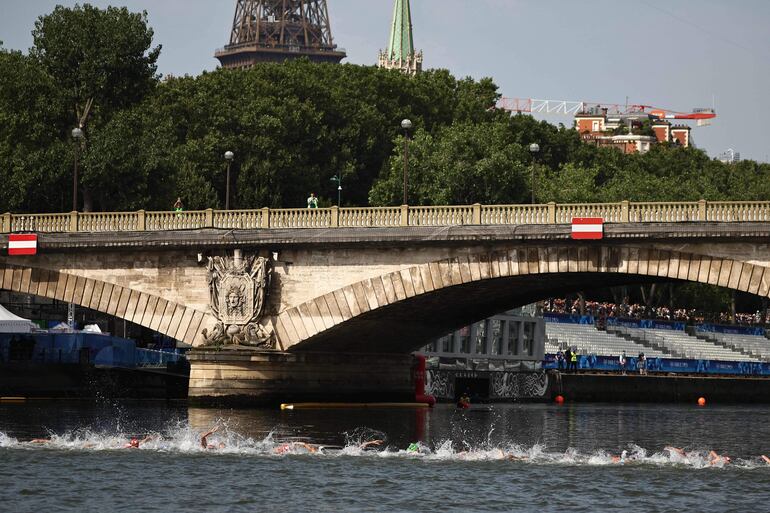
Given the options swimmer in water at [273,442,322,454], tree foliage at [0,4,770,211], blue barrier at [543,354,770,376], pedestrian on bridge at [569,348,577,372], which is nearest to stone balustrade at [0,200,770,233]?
tree foliage at [0,4,770,211]

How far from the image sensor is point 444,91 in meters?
153

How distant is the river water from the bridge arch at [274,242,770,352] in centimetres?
376

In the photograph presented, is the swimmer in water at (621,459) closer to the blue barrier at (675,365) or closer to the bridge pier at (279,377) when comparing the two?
the bridge pier at (279,377)

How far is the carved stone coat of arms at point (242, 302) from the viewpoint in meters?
73.1

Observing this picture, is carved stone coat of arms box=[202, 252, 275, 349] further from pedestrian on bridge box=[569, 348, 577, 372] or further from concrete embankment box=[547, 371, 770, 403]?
pedestrian on bridge box=[569, 348, 577, 372]

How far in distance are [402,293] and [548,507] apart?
26112mm

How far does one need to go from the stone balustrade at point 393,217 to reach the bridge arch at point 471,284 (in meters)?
1.33

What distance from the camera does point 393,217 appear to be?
71.8m

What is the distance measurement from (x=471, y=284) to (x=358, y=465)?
1869 cm

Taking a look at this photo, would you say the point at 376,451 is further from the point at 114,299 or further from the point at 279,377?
the point at 114,299

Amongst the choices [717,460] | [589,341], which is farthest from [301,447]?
[589,341]

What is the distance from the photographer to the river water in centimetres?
4600

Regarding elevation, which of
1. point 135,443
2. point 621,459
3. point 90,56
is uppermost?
point 90,56

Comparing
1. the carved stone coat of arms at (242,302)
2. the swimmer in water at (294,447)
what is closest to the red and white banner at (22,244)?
the carved stone coat of arms at (242,302)
